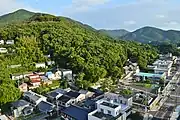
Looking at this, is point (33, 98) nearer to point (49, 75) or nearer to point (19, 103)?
point (19, 103)

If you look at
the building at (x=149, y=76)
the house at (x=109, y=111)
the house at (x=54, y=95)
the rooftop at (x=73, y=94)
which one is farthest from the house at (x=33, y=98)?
the building at (x=149, y=76)

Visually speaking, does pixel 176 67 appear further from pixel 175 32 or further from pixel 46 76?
pixel 175 32

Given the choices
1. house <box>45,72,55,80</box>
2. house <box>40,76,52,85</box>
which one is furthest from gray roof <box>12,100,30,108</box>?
house <box>45,72,55,80</box>

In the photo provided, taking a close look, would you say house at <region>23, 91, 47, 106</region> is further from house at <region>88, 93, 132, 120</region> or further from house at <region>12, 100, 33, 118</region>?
house at <region>88, 93, 132, 120</region>

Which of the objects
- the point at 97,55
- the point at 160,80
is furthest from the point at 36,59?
the point at 160,80

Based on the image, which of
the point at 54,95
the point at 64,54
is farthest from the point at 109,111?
the point at 64,54

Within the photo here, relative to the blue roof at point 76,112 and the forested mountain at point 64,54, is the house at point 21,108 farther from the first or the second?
the blue roof at point 76,112
